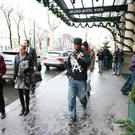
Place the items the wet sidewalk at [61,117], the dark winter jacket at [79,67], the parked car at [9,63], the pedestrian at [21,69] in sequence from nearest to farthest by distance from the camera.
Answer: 1. the wet sidewalk at [61,117]
2. the dark winter jacket at [79,67]
3. the pedestrian at [21,69]
4. the parked car at [9,63]

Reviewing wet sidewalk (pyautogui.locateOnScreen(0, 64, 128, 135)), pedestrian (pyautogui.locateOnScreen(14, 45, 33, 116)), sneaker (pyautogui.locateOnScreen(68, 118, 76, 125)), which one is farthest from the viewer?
pedestrian (pyautogui.locateOnScreen(14, 45, 33, 116))

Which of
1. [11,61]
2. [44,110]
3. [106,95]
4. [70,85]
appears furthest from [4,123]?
[11,61]

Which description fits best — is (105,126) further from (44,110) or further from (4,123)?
(4,123)

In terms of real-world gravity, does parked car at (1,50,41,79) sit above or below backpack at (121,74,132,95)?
above

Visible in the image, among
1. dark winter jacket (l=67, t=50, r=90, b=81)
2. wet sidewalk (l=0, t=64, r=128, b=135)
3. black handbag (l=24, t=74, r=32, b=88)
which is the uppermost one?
dark winter jacket (l=67, t=50, r=90, b=81)

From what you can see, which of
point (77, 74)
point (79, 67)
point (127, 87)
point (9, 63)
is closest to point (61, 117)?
point (77, 74)

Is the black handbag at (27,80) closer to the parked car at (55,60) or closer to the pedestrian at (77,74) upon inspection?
the pedestrian at (77,74)

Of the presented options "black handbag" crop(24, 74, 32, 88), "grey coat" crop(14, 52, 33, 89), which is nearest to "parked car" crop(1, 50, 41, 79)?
"grey coat" crop(14, 52, 33, 89)

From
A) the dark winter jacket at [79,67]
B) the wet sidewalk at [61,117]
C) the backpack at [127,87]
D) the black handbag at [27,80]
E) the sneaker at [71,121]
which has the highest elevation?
the dark winter jacket at [79,67]

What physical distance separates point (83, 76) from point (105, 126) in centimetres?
121

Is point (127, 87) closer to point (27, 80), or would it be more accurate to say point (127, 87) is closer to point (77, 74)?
point (77, 74)

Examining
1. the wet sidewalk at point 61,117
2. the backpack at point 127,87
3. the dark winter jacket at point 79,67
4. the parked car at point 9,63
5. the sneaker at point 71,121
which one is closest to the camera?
the wet sidewalk at point 61,117

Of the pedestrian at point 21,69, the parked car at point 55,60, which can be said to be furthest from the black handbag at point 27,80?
the parked car at point 55,60

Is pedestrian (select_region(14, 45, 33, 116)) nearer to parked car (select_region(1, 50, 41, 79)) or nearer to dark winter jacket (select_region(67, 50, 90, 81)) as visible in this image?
dark winter jacket (select_region(67, 50, 90, 81))
